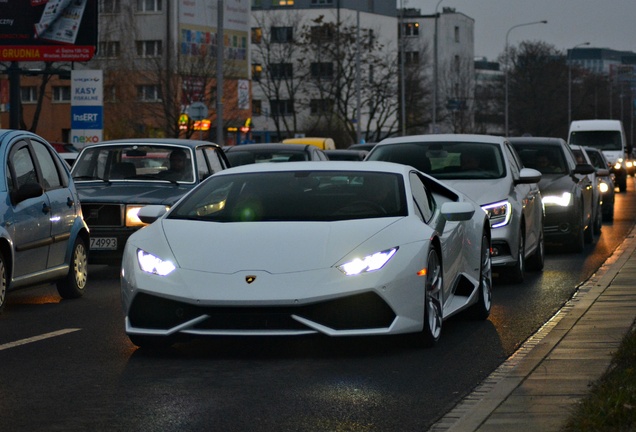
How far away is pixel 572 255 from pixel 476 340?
32.6ft

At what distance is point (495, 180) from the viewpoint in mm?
15828

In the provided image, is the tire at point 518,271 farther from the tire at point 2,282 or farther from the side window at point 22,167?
the tire at point 2,282

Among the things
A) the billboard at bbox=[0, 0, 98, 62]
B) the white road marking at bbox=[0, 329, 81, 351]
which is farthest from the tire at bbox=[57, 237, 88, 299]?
the billboard at bbox=[0, 0, 98, 62]

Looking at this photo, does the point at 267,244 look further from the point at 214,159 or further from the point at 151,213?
the point at 214,159

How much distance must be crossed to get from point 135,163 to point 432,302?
8.64 metres

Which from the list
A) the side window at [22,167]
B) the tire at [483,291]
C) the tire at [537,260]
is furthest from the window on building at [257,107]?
the tire at [483,291]

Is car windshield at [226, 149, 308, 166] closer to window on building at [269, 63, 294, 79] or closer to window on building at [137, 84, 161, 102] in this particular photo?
window on building at [137, 84, 161, 102]

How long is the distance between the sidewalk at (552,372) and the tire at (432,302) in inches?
22.3

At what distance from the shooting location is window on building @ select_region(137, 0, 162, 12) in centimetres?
9406

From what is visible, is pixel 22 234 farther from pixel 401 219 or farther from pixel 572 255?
pixel 572 255

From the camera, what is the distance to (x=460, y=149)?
16359mm

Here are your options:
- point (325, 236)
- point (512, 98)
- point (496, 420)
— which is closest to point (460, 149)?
point (325, 236)

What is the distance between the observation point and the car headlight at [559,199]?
20.4 m

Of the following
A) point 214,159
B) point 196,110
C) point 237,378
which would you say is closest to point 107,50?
point 196,110
